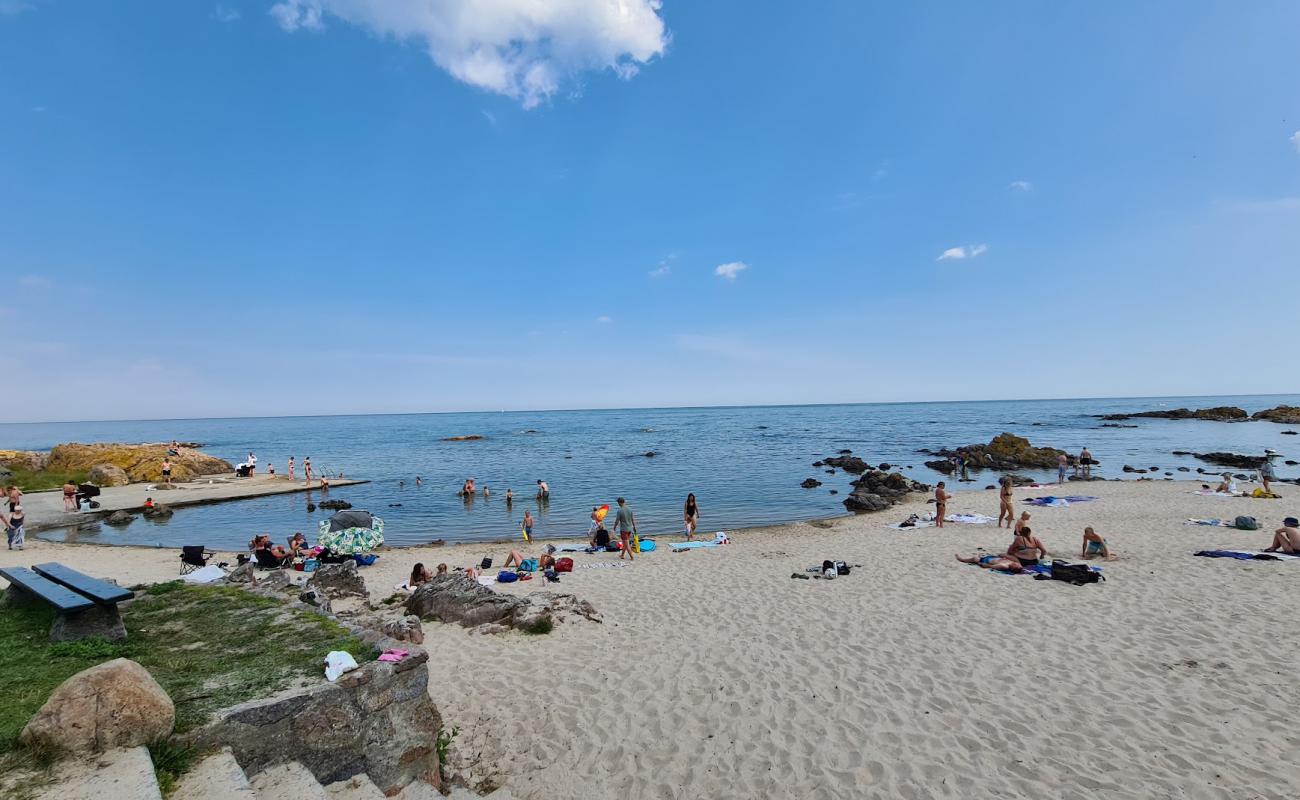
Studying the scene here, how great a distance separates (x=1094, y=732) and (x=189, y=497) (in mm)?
39879

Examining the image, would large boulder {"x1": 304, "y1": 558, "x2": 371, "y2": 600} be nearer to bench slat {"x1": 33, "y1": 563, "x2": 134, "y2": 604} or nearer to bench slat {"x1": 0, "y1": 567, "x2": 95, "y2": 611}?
bench slat {"x1": 0, "y1": 567, "x2": 95, "y2": 611}

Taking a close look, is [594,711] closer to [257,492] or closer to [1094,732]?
[1094,732]

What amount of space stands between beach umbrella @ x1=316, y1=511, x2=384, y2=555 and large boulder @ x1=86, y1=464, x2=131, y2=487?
3181cm

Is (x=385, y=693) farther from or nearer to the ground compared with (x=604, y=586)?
farther from the ground

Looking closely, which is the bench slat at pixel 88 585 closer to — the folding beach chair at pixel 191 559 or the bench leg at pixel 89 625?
the bench leg at pixel 89 625

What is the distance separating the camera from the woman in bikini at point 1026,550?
1325 centimetres

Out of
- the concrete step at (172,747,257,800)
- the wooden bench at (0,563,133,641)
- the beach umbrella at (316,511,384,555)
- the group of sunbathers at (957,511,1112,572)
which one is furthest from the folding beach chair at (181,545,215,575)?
the group of sunbathers at (957,511,1112,572)

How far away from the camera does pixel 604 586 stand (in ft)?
44.4

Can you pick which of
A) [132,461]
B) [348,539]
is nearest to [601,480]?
[348,539]

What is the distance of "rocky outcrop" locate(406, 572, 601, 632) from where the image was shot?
10.1m

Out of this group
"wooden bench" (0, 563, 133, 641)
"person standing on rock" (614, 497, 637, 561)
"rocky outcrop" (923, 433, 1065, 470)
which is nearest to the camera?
"wooden bench" (0, 563, 133, 641)

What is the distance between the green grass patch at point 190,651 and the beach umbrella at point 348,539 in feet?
34.6

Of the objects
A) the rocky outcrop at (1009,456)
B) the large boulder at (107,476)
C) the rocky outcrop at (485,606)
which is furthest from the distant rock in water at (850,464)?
the large boulder at (107,476)

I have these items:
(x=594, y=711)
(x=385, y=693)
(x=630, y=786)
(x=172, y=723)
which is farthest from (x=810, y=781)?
(x=172, y=723)
